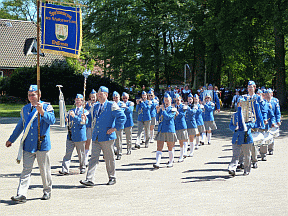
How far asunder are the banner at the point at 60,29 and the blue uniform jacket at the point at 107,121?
1365 mm

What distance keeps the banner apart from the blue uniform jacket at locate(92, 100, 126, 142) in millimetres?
1365

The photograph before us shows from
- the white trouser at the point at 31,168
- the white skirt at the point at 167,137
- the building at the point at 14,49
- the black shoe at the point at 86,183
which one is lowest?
the black shoe at the point at 86,183

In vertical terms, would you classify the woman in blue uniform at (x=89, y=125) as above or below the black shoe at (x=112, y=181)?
above

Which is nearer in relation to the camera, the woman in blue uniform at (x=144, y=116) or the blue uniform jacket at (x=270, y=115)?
the blue uniform jacket at (x=270, y=115)

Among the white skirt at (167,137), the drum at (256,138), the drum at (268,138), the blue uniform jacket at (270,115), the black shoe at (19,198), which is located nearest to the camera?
the black shoe at (19,198)

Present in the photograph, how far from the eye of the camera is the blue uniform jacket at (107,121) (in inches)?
365

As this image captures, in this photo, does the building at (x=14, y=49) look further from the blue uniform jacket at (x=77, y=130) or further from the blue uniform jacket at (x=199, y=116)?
the blue uniform jacket at (x=77, y=130)

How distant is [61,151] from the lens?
14.4 metres

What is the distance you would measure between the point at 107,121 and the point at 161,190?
1.89 meters

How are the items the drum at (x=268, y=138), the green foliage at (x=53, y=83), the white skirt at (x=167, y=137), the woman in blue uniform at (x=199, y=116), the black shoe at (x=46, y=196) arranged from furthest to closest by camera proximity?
the green foliage at (x=53, y=83), the woman in blue uniform at (x=199, y=116), the drum at (x=268, y=138), the white skirt at (x=167, y=137), the black shoe at (x=46, y=196)

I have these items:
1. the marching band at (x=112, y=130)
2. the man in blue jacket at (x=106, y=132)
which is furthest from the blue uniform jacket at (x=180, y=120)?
the man in blue jacket at (x=106, y=132)

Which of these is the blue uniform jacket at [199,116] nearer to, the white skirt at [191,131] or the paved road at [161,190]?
the white skirt at [191,131]

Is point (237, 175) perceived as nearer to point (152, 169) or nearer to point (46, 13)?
point (152, 169)

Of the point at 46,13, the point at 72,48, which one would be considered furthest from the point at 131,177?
the point at 46,13
